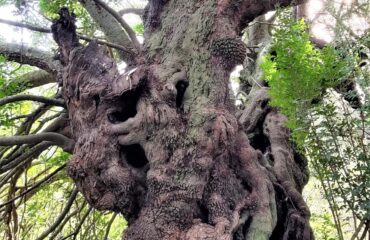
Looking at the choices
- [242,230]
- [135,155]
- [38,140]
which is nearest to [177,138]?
[135,155]

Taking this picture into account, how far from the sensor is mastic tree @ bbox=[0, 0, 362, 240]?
152 cm

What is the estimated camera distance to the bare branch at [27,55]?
2.35 meters

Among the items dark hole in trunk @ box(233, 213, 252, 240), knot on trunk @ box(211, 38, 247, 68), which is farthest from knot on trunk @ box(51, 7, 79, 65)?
dark hole in trunk @ box(233, 213, 252, 240)

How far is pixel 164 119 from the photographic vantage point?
5.36 feet

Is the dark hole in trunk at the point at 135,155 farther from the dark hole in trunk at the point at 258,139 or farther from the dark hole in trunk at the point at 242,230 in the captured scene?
the dark hole in trunk at the point at 258,139

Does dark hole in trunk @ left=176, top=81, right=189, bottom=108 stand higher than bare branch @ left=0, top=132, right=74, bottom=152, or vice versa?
dark hole in trunk @ left=176, top=81, right=189, bottom=108

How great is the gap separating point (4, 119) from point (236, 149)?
1.13 metres

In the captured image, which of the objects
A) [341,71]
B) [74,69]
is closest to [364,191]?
[341,71]

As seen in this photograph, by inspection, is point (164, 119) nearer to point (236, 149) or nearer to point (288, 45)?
point (236, 149)

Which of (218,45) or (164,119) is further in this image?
(218,45)

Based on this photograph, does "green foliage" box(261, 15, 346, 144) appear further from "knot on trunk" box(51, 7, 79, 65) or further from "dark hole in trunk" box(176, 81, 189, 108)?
"knot on trunk" box(51, 7, 79, 65)

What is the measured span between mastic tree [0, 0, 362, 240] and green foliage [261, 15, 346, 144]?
0.68ft

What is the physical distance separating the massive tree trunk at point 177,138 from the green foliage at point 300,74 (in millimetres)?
207

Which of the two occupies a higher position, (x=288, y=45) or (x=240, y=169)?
(x=288, y=45)
